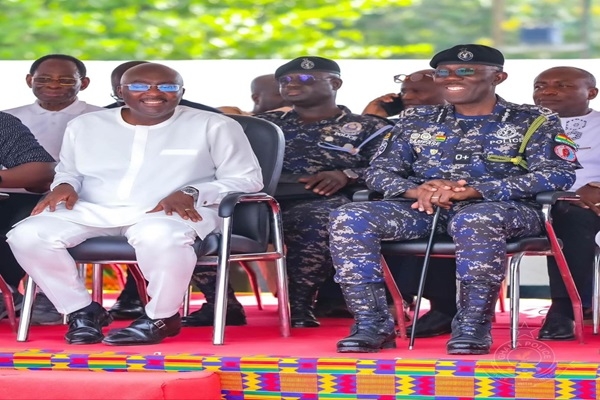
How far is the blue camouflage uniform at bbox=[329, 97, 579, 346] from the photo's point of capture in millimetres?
4828

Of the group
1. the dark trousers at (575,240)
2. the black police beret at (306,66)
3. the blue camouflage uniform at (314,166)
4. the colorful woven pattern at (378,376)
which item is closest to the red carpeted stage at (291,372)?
the colorful woven pattern at (378,376)

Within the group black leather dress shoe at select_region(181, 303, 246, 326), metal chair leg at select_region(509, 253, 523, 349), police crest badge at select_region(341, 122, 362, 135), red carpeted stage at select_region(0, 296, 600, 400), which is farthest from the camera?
police crest badge at select_region(341, 122, 362, 135)

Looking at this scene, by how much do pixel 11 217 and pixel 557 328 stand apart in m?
2.53

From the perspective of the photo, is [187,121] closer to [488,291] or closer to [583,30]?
[488,291]

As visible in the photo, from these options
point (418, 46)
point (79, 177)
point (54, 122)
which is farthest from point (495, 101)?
point (418, 46)

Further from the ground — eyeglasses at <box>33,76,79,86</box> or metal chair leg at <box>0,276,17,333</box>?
eyeglasses at <box>33,76,79,86</box>

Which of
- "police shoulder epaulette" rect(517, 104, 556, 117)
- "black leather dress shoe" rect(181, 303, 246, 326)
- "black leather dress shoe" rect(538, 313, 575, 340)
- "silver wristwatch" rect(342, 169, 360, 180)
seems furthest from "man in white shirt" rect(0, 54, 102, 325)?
"black leather dress shoe" rect(538, 313, 575, 340)

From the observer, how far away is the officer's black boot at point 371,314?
4.86 metres

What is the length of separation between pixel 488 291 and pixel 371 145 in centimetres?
160

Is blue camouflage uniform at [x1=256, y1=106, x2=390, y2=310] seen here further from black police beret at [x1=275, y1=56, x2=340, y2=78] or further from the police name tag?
the police name tag

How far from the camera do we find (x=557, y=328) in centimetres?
541

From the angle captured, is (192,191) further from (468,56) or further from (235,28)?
(235,28)

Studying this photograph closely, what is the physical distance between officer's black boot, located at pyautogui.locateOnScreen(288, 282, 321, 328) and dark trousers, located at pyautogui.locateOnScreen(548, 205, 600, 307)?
1099 millimetres

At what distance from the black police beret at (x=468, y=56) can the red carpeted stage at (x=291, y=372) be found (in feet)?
3.87
